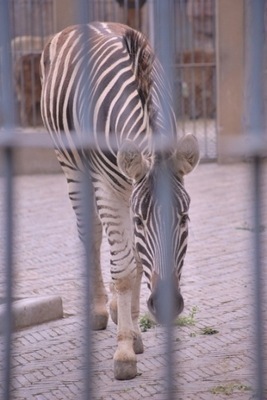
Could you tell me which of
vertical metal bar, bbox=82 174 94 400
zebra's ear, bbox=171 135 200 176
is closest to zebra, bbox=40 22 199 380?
zebra's ear, bbox=171 135 200 176

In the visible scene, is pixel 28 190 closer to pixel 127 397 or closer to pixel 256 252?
pixel 127 397

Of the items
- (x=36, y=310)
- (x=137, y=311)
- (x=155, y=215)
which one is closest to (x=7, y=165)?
(x=155, y=215)

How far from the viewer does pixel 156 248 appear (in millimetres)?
4539

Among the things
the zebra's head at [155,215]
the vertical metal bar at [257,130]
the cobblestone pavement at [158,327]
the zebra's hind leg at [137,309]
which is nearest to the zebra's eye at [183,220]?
the zebra's head at [155,215]

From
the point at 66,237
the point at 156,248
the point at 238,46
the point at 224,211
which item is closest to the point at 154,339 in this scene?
the point at 156,248

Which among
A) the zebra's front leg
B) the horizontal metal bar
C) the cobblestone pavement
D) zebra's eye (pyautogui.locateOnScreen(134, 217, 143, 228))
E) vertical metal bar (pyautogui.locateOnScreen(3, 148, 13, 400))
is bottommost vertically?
the cobblestone pavement

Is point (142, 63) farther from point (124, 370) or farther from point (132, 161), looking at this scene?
point (124, 370)

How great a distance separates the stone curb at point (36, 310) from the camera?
19.8ft

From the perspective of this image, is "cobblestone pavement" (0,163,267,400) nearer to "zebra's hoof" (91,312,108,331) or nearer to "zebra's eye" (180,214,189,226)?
"zebra's hoof" (91,312,108,331)

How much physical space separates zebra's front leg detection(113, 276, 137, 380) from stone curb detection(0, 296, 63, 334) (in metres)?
0.86

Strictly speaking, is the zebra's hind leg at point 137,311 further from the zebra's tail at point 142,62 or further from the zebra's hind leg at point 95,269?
the zebra's tail at point 142,62

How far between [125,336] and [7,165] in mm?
2784

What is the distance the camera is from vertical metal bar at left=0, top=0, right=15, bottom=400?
2605mm

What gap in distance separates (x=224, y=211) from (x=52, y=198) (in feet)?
6.81
